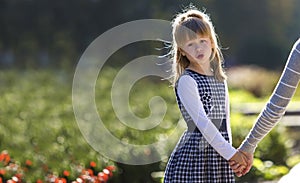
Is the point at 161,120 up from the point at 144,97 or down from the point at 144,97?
down

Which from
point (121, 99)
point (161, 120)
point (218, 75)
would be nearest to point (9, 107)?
point (121, 99)

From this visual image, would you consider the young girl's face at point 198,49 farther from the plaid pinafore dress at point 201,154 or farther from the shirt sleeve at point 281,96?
the shirt sleeve at point 281,96

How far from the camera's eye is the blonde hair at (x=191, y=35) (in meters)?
4.01

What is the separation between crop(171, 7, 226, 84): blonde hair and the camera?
13.2 ft

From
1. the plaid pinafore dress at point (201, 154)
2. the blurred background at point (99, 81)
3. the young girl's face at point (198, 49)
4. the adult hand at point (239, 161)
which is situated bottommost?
the adult hand at point (239, 161)

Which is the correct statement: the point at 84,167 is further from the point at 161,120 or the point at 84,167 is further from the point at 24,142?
the point at 161,120

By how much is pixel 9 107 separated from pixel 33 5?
1954cm

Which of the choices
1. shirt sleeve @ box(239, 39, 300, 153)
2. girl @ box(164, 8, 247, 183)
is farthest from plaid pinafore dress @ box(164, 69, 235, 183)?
shirt sleeve @ box(239, 39, 300, 153)

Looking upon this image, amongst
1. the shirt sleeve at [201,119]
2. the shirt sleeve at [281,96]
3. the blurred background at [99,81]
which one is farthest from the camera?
the blurred background at [99,81]

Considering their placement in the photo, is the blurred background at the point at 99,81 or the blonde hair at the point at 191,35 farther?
the blurred background at the point at 99,81

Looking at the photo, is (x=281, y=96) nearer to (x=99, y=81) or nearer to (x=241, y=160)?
(x=241, y=160)

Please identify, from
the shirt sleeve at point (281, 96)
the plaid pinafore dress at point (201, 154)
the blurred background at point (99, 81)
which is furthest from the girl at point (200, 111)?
the blurred background at point (99, 81)

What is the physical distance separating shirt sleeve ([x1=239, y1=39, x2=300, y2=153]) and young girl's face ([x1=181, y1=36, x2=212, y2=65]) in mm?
450

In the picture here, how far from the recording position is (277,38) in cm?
3130
